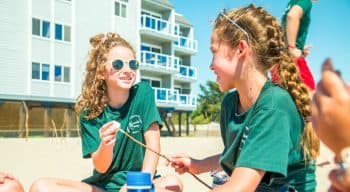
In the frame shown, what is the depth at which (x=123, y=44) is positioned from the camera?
12.4ft

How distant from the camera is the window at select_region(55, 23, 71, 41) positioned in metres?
31.4

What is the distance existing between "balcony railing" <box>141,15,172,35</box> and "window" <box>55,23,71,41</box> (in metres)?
7.30

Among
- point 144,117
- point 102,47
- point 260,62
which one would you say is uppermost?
point 102,47

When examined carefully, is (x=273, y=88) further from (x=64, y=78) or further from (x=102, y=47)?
(x=64, y=78)

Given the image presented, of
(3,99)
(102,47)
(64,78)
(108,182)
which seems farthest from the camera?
(64,78)

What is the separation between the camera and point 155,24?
39.6 m

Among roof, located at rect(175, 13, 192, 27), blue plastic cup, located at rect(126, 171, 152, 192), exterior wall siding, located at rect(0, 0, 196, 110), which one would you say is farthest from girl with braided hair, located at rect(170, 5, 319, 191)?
roof, located at rect(175, 13, 192, 27)

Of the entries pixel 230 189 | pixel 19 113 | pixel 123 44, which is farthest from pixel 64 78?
pixel 230 189

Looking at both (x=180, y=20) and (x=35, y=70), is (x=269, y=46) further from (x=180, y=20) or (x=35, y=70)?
(x=180, y=20)

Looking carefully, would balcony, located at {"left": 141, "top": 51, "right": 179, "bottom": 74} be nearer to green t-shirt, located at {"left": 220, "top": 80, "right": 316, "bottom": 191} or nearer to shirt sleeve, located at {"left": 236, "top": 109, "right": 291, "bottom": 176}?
green t-shirt, located at {"left": 220, "top": 80, "right": 316, "bottom": 191}

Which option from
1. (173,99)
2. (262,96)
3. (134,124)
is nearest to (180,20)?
(173,99)

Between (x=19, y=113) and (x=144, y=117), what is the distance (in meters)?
28.6

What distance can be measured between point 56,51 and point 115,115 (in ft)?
94.1

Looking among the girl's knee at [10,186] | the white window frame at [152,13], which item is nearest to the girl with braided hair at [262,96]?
the girl's knee at [10,186]
